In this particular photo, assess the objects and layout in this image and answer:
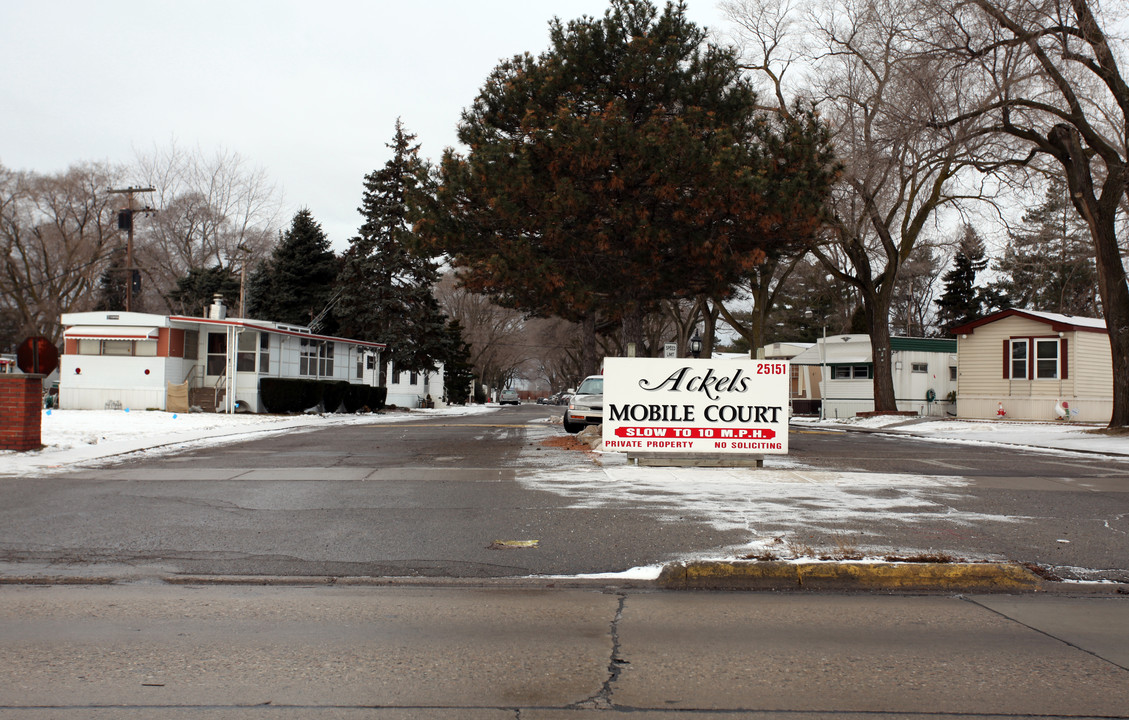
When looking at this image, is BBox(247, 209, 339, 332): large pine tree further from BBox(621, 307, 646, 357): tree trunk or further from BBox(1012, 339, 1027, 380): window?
BBox(1012, 339, 1027, 380): window

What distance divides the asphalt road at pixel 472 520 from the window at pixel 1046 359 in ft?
59.5

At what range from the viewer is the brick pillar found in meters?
15.4

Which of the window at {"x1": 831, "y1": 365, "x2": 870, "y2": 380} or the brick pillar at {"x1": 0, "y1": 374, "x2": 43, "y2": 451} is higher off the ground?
the window at {"x1": 831, "y1": 365, "x2": 870, "y2": 380}

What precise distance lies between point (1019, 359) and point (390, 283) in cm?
2953

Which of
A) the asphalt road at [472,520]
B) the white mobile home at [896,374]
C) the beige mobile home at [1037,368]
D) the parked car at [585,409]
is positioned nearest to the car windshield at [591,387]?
the parked car at [585,409]

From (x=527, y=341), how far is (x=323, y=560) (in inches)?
2968

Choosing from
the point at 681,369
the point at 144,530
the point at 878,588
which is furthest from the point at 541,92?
the point at 878,588

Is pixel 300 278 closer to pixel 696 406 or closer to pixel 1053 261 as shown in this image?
pixel 1053 261

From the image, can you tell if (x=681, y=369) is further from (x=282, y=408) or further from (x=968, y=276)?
(x=968, y=276)

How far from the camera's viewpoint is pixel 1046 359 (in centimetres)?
3153

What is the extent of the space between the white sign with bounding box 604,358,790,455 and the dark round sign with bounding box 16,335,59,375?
10.1 metres

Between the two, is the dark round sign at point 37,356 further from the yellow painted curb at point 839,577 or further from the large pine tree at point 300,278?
the large pine tree at point 300,278

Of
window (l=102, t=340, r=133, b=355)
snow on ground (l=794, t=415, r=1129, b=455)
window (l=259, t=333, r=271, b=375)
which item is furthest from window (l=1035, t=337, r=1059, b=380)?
window (l=102, t=340, r=133, b=355)

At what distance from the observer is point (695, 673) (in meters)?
4.74
